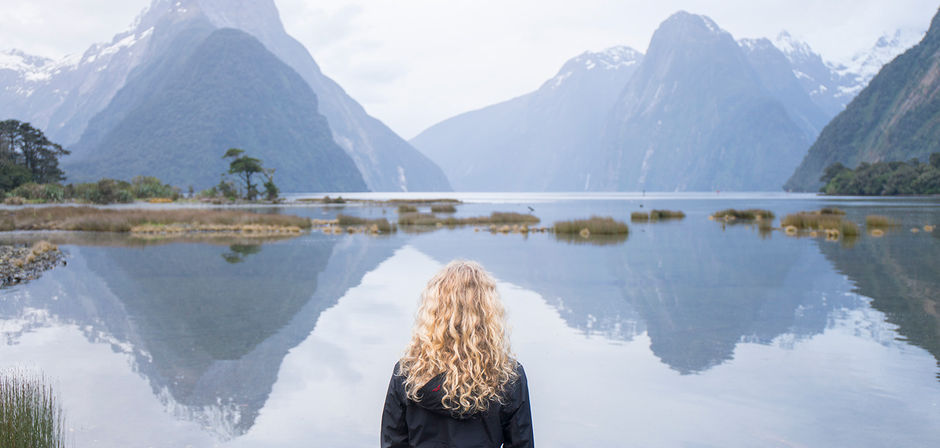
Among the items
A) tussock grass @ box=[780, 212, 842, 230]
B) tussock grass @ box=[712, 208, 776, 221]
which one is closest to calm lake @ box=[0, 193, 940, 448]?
Result: tussock grass @ box=[780, 212, 842, 230]

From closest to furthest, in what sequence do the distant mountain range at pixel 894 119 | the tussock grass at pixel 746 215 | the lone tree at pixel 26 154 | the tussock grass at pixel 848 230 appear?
the tussock grass at pixel 848 230
the tussock grass at pixel 746 215
the lone tree at pixel 26 154
the distant mountain range at pixel 894 119

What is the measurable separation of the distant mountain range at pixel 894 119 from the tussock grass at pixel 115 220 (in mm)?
135718

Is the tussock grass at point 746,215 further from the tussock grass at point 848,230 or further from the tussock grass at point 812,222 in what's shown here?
the tussock grass at point 848,230

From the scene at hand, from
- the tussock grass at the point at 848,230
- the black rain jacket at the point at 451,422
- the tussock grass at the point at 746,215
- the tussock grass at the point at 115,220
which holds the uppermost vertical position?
the tussock grass at the point at 115,220

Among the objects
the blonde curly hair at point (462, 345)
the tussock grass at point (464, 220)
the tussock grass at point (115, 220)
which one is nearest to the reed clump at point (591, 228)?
the tussock grass at point (464, 220)

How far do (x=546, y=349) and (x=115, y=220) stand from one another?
40.7m

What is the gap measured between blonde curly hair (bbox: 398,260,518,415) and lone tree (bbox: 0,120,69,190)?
7956 cm

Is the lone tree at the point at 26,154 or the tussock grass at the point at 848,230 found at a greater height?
the lone tree at the point at 26,154

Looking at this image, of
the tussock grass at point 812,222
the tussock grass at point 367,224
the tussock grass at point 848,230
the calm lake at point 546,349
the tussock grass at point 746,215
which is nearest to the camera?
the calm lake at point 546,349

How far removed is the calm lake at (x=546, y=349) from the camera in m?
8.59

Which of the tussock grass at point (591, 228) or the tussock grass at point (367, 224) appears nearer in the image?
the tussock grass at point (591, 228)

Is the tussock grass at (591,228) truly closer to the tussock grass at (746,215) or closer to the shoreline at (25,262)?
the tussock grass at (746,215)

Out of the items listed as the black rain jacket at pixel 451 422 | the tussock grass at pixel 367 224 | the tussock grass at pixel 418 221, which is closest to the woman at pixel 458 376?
the black rain jacket at pixel 451 422

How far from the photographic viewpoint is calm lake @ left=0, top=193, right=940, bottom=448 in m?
8.59
